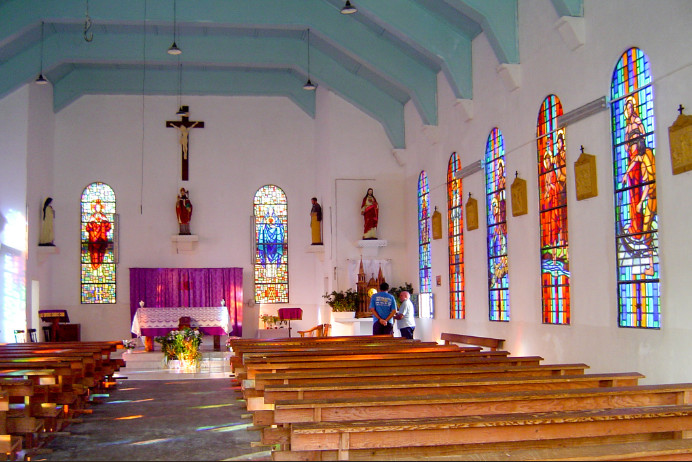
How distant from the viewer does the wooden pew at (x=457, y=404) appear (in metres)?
4.73

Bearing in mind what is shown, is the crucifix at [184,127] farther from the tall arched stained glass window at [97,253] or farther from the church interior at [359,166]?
the tall arched stained glass window at [97,253]

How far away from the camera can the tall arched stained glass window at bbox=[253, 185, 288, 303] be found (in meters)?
22.0

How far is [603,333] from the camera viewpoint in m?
9.63

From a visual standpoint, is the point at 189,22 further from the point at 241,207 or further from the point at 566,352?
the point at 566,352

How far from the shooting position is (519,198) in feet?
40.0

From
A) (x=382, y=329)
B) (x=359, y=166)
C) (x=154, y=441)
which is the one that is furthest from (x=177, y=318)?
(x=154, y=441)

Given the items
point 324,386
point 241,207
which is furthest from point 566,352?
point 241,207

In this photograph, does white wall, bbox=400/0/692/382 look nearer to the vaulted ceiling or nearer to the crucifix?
the vaulted ceiling

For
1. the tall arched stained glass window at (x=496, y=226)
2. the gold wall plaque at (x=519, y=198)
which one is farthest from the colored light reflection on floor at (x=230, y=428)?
the tall arched stained glass window at (x=496, y=226)

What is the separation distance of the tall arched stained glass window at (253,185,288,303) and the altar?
2.68m

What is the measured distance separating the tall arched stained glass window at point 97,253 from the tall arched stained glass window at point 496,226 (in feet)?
37.9

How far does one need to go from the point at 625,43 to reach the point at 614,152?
4.13 feet

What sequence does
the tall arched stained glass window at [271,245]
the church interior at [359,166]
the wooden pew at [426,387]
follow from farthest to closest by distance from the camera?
the tall arched stained glass window at [271,245]
the church interior at [359,166]
the wooden pew at [426,387]

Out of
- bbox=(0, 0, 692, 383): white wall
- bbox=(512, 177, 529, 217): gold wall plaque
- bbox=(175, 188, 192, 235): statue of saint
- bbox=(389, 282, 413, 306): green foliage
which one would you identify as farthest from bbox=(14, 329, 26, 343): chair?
bbox=(512, 177, 529, 217): gold wall plaque
